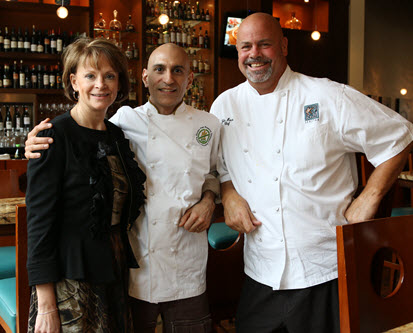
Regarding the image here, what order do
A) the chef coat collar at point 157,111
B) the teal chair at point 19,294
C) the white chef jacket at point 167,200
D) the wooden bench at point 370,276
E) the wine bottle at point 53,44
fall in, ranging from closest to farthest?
the wooden bench at point 370,276 < the teal chair at point 19,294 < the white chef jacket at point 167,200 < the chef coat collar at point 157,111 < the wine bottle at point 53,44

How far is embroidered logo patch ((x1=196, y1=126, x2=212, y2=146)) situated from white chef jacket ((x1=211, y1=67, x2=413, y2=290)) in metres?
0.15

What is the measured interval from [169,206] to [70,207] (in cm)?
34

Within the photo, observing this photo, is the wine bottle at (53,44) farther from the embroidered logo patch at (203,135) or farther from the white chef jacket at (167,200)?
the embroidered logo patch at (203,135)

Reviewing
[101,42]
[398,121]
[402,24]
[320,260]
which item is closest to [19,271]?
[101,42]

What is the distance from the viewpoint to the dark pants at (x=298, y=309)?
1517 millimetres

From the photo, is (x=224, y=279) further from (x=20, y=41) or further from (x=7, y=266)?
(x=20, y=41)

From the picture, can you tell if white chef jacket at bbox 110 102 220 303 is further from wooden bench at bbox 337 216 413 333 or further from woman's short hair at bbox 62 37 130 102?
wooden bench at bbox 337 216 413 333

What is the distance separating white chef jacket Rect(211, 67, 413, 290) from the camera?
5.01 ft

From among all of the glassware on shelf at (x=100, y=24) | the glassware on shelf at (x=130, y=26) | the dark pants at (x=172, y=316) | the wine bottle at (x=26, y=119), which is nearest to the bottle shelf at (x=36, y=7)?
the glassware on shelf at (x=100, y=24)

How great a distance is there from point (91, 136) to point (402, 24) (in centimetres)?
770

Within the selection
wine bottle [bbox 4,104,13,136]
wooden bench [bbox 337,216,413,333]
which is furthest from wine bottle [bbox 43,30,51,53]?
wooden bench [bbox 337,216,413,333]

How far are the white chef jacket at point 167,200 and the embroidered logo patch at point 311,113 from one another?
0.37 meters

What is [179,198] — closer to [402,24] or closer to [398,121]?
[398,121]

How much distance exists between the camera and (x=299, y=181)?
1538 millimetres
